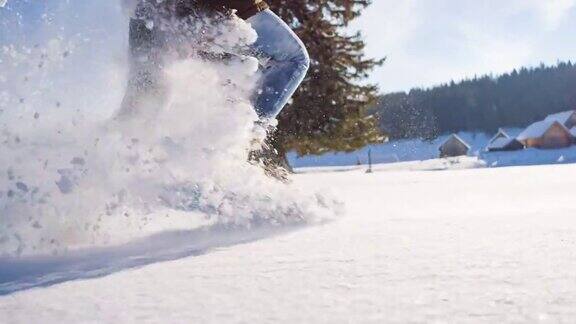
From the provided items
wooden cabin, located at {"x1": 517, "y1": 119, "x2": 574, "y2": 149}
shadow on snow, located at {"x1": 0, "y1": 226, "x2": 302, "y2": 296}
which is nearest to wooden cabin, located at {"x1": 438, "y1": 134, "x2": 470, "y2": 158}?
wooden cabin, located at {"x1": 517, "y1": 119, "x2": 574, "y2": 149}

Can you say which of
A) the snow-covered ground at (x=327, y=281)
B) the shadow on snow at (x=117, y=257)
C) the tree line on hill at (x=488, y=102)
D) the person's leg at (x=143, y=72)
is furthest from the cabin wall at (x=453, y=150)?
the snow-covered ground at (x=327, y=281)

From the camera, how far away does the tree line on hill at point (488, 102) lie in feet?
276

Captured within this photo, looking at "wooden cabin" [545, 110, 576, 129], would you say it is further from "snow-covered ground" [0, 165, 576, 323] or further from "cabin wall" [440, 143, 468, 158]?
"snow-covered ground" [0, 165, 576, 323]

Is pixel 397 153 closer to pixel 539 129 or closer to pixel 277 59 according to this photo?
pixel 539 129

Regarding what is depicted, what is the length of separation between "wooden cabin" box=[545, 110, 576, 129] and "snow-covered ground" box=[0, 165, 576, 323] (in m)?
61.4

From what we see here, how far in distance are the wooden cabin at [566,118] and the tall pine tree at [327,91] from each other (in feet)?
166

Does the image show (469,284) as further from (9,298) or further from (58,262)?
(58,262)

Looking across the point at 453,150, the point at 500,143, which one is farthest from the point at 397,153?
the point at 500,143

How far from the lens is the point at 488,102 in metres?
86.6

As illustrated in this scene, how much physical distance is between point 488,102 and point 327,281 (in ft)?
301

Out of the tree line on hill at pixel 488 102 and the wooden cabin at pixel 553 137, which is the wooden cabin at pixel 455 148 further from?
Result: the tree line on hill at pixel 488 102

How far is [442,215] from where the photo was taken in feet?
9.13

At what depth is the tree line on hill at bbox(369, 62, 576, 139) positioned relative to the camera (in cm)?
8425

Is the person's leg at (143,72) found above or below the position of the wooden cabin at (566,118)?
below
